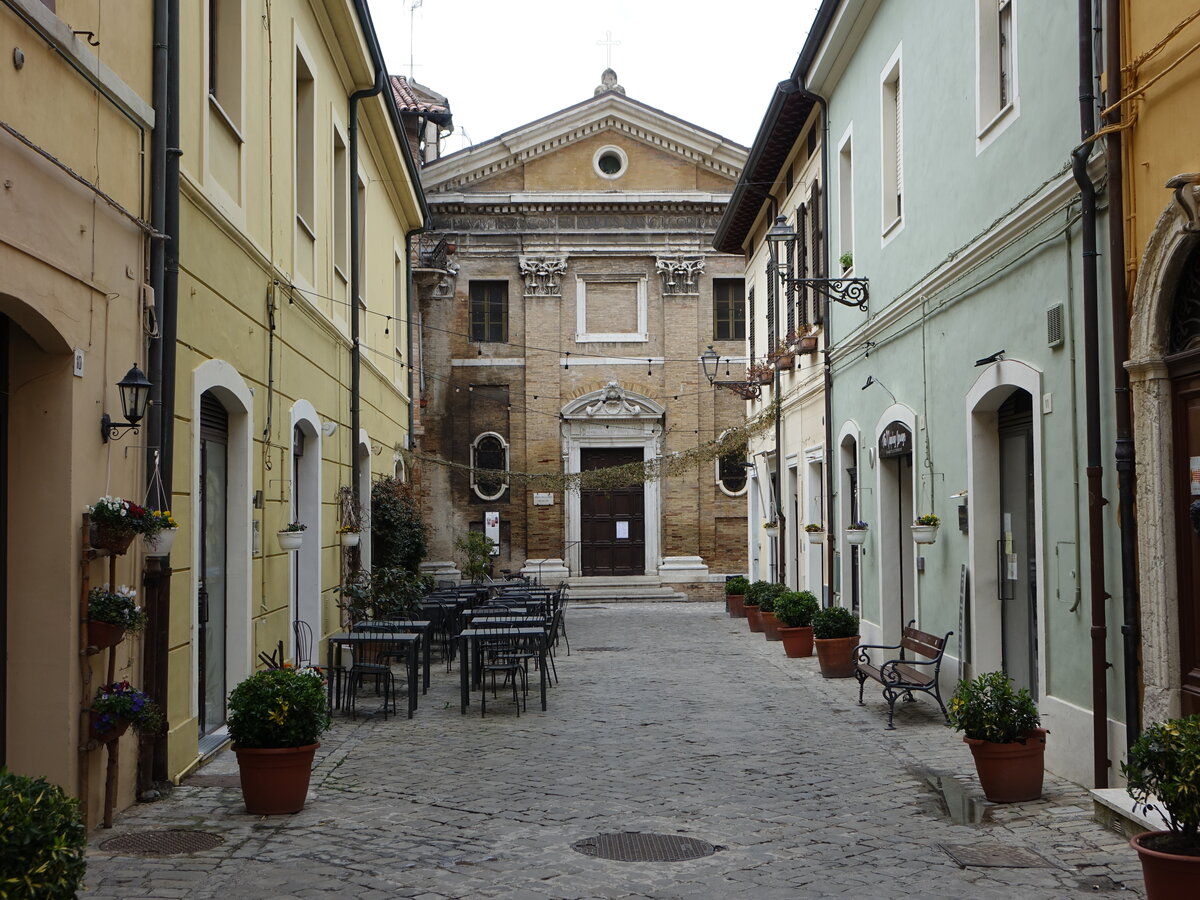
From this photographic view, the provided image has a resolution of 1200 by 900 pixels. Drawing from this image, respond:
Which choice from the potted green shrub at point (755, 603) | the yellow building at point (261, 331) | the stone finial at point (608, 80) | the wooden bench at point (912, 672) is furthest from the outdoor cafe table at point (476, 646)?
the stone finial at point (608, 80)

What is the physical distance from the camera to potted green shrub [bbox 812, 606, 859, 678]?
1318 centimetres

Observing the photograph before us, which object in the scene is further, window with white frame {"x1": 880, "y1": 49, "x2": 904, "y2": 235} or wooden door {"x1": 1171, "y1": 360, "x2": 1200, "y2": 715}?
window with white frame {"x1": 880, "y1": 49, "x2": 904, "y2": 235}

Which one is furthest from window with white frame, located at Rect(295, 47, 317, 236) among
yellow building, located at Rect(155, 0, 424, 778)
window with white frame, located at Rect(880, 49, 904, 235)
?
window with white frame, located at Rect(880, 49, 904, 235)

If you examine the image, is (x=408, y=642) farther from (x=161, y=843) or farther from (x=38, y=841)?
(x=38, y=841)

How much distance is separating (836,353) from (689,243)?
15556 millimetres

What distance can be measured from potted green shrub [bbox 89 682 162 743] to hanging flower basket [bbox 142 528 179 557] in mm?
749

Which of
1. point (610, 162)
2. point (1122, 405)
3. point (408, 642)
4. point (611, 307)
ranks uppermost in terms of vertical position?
point (610, 162)

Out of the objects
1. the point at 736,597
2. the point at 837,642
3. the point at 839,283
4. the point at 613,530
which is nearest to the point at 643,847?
the point at 837,642

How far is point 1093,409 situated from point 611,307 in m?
23.5

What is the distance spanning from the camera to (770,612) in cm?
1791

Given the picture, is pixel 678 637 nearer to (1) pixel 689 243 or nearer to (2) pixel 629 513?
(2) pixel 629 513

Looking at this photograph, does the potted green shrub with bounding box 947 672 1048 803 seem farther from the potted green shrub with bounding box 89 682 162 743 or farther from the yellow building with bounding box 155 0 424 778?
the yellow building with bounding box 155 0 424 778

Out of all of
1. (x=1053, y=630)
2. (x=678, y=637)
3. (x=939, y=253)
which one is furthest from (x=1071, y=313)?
(x=678, y=637)

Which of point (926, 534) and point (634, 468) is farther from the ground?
point (634, 468)
